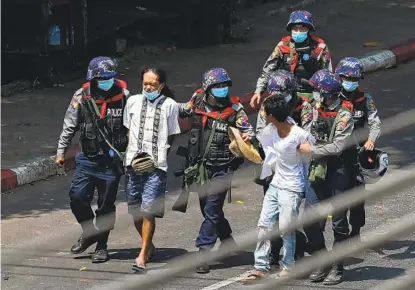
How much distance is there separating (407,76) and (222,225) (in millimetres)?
7406

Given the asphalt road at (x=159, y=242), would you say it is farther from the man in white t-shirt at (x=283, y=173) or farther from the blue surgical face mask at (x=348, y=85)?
the blue surgical face mask at (x=348, y=85)

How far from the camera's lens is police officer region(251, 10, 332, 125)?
333 inches

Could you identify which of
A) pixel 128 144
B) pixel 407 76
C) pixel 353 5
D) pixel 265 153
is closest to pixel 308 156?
pixel 265 153

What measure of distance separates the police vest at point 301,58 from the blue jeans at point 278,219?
1532mm

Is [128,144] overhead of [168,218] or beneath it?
overhead

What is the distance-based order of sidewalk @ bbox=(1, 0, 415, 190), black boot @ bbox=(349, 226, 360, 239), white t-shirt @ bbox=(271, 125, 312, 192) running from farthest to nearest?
sidewalk @ bbox=(1, 0, 415, 190) < black boot @ bbox=(349, 226, 360, 239) < white t-shirt @ bbox=(271, 125, 312, 192)

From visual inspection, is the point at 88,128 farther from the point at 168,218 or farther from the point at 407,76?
the point at 407,76

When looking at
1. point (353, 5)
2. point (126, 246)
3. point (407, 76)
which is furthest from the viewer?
point (353, 5)

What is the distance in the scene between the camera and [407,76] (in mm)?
14594

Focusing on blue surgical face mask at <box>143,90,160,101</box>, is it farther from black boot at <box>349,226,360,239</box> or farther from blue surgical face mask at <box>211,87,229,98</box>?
black boot at <box>349,226,360,239</box>

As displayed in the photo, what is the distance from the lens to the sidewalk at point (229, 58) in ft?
37.2

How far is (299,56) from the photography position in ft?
28.0

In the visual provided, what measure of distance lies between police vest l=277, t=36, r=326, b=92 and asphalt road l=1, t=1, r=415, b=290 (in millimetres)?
1097

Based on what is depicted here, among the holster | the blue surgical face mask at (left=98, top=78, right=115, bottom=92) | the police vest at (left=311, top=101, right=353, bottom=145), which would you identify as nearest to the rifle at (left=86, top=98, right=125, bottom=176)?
the blue surgical face mask at (left=98, top=78, right=115, bottom=92)
